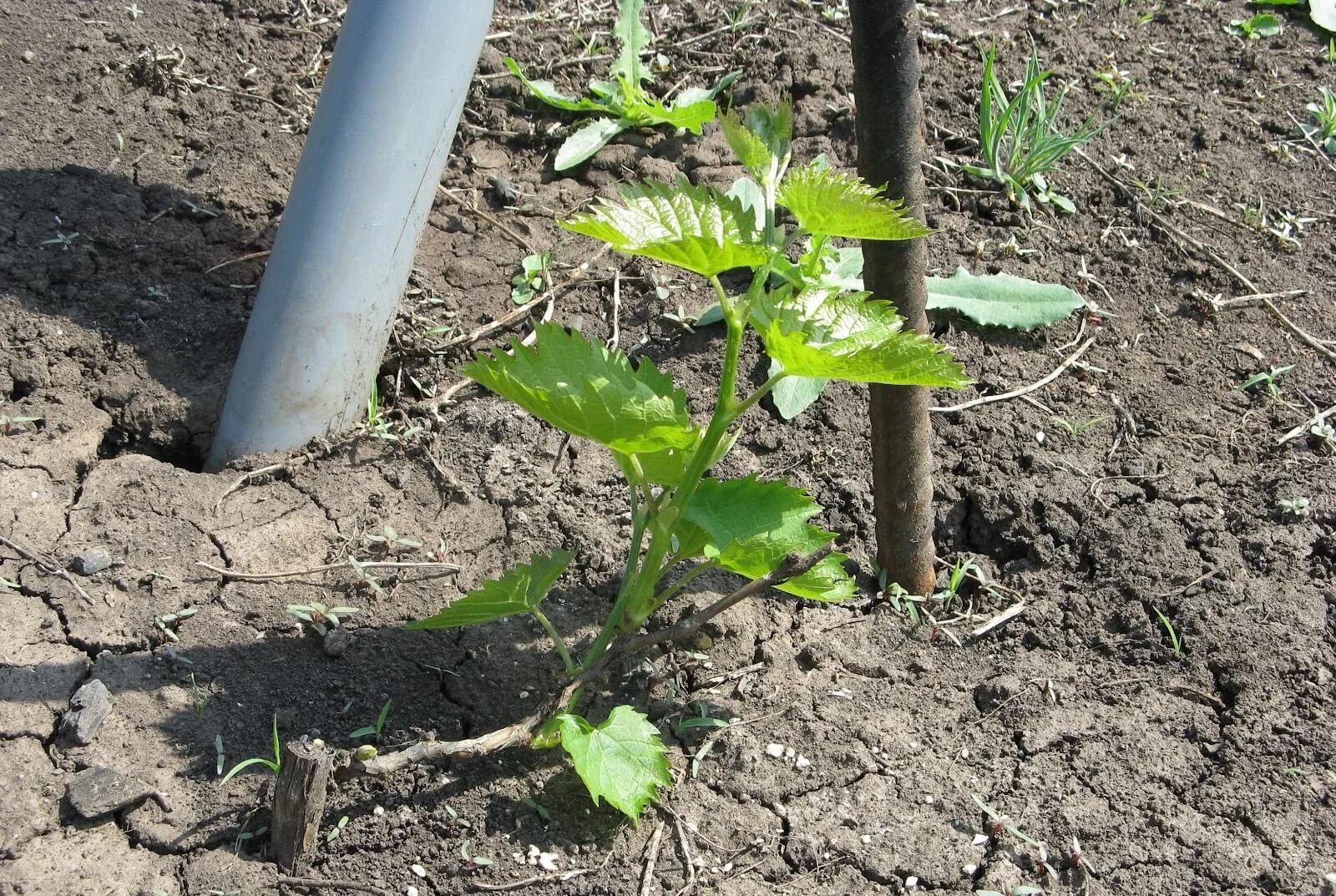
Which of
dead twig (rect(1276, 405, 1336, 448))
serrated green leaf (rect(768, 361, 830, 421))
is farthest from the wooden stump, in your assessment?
dead twig (rect(1276, 405, 1336, 448))

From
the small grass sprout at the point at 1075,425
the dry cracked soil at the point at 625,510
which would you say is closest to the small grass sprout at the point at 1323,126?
the dry cracked soil at the point at 625,510

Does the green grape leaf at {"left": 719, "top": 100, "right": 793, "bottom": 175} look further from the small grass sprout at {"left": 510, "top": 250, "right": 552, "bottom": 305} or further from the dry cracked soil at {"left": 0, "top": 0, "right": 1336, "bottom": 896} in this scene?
the small grass sprout at {"left": 510, "top": 250, "right": 552, "bottom": 305}

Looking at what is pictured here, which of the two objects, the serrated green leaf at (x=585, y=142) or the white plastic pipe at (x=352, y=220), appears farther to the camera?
the serrated green leaf at (x=585, y=142)

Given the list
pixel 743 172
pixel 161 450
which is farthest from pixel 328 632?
pixel 743 172

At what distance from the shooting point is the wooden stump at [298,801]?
5.20 feet

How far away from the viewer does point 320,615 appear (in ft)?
6.55

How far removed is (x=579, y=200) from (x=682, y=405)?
1309mm

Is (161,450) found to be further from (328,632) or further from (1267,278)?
(1267,278)

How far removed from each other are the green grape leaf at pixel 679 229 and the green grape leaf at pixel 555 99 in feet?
4.71

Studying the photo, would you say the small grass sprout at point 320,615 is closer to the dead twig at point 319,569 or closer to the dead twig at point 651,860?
the dead twig at point 319,569

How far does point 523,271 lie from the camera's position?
269 centimetres

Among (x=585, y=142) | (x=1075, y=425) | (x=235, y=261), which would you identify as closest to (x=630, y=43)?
(x=585, y=142)

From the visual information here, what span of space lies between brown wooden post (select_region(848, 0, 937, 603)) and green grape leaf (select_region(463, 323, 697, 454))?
1.58ft

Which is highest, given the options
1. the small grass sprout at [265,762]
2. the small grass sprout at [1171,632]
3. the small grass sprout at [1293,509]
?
the small grass sprout at [1293,509]
